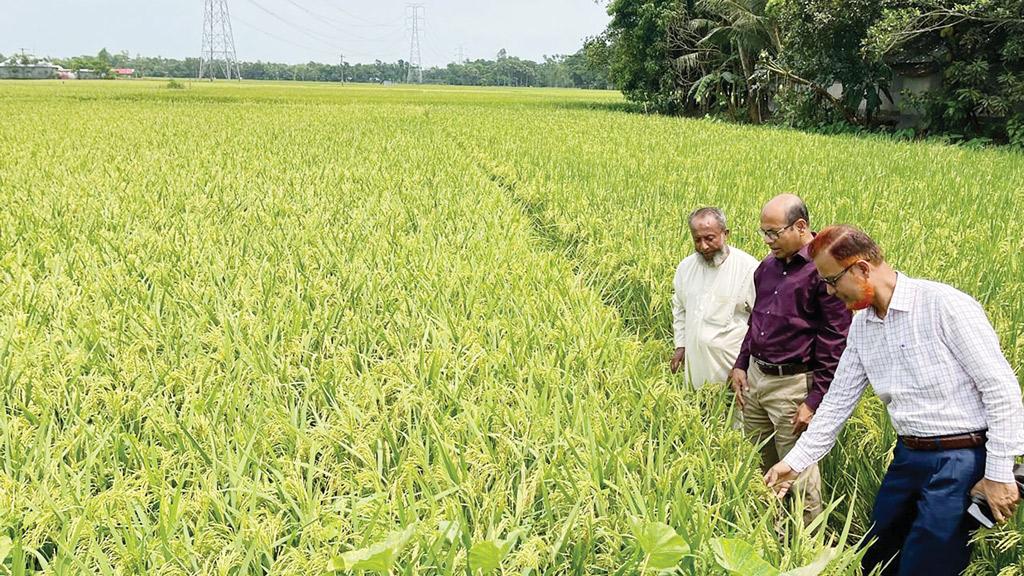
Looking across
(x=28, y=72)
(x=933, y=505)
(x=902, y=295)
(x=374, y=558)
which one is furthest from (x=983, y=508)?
(x=28, y=72)

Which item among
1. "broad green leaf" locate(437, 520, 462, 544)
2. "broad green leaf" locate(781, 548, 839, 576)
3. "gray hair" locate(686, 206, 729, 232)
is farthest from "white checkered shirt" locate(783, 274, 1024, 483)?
"broad green leaf" locate(437, 520, 462, 544)

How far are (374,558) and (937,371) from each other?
138 cm

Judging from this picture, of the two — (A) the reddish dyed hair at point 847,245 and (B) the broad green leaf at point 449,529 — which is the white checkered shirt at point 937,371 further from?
(B) the broad green leaf at point 449,529

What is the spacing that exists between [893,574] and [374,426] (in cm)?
152

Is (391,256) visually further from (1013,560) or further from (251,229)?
Answer: (1013,560)

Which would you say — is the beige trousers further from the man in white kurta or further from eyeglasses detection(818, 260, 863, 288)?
eyeglasses detection(818, 260, 863, 288)

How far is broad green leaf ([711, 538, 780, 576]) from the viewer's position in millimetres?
1241

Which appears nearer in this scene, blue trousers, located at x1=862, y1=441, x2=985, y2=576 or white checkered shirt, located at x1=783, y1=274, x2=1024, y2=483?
white checkered shirt, located at x1=783, y1=274, x2=1024, y2=483

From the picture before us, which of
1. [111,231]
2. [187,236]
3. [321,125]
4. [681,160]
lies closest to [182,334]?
[187,236]

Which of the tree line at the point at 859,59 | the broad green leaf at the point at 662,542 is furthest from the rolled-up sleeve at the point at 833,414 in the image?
the tree line at the point at 859,59

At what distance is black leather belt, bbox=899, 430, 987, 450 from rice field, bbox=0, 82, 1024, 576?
217 millimetres

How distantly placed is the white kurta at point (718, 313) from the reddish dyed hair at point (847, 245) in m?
0.89

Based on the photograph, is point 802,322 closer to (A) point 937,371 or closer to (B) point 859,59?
(A) point 937,371

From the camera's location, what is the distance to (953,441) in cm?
169
